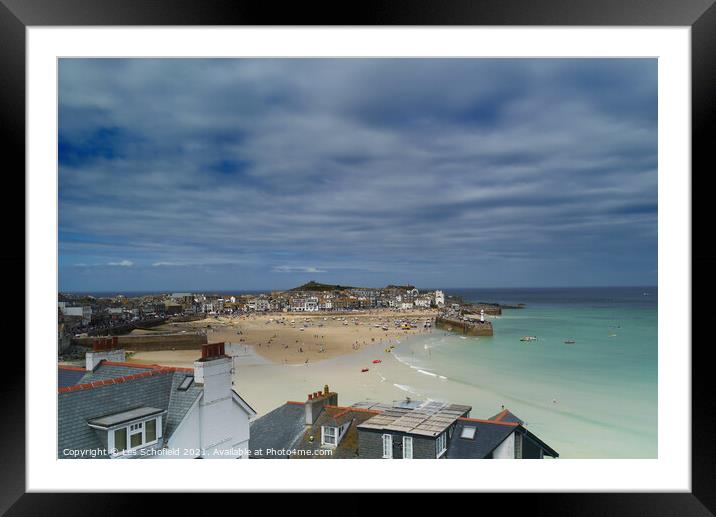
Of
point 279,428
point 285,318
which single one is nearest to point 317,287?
point 285,318

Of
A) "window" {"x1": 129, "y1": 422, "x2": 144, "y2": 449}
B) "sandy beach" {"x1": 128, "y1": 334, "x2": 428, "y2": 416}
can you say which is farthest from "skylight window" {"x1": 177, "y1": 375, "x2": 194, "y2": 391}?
"sandy beach" {"x1": 128, "y1": 334, "x2": 428, "y2": 416}

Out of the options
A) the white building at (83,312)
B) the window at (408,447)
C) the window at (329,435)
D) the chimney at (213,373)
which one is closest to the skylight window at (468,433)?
the window at (408,447)

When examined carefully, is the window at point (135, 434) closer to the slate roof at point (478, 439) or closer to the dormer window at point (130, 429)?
the dormer window at point (130, 429)

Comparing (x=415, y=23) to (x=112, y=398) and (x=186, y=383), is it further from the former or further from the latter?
(x=112, y=398)

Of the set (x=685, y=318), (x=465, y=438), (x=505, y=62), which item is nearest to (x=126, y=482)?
(x=465, y=438)

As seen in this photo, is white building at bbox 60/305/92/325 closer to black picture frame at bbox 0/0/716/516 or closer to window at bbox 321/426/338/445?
black picture frame at bbox 0/0/716/516

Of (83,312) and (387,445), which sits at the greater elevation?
(83,312)
